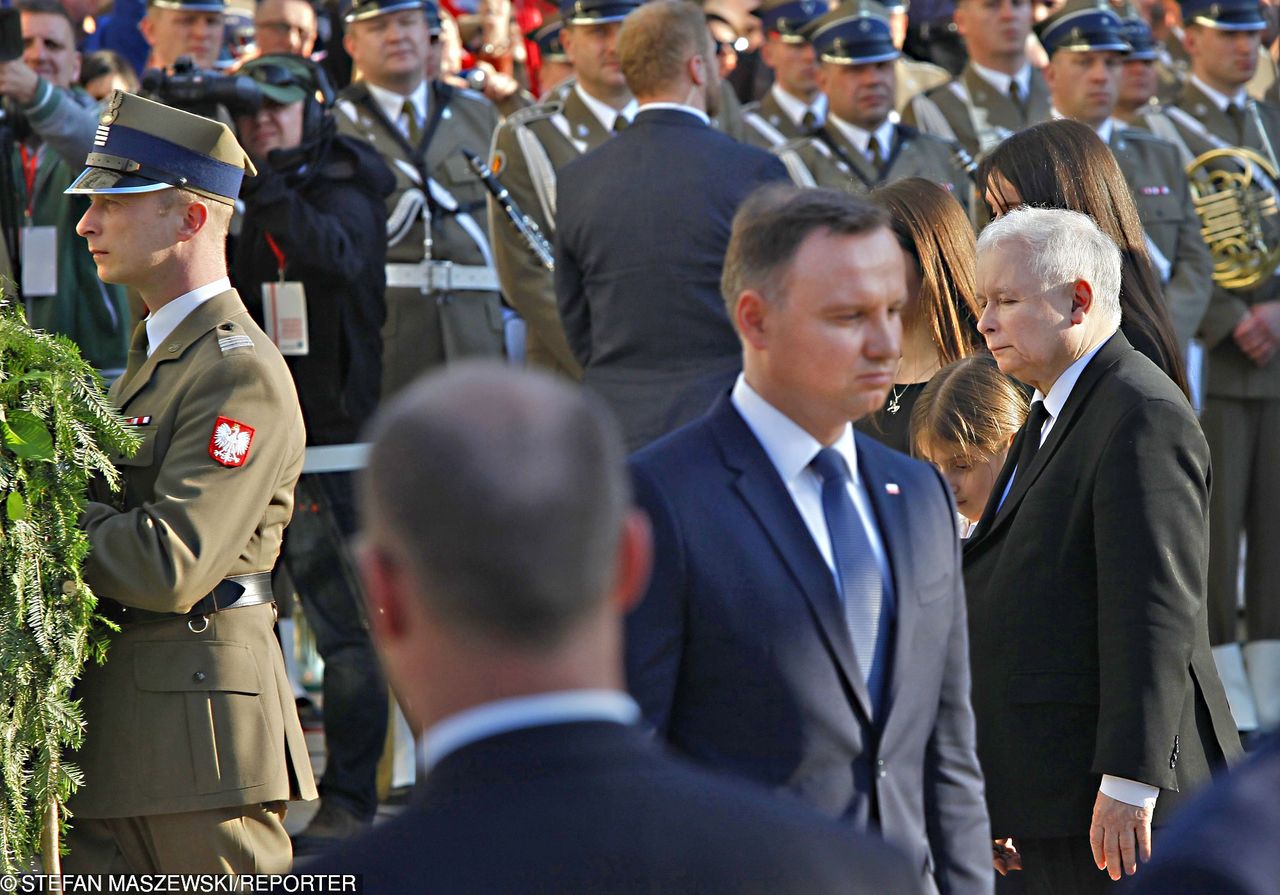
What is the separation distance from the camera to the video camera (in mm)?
5730

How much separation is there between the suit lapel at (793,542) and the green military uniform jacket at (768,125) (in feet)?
Answer: 19.8

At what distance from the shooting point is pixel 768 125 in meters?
8.83

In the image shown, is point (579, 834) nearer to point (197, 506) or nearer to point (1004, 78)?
point (197, 506)

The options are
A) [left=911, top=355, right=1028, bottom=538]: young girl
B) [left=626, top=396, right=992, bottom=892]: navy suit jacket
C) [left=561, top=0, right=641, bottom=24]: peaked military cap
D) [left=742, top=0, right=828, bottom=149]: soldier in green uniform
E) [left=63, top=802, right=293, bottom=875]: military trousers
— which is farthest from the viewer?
[left=742, top=0, right=828, bottom=149]: soldier in green uniform

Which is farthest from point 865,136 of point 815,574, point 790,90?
point 815,574

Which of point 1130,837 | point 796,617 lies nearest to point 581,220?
point 1130,837

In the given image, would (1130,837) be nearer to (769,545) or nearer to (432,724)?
(769,545)

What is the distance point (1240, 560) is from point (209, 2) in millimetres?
5144

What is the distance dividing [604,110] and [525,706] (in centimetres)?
608

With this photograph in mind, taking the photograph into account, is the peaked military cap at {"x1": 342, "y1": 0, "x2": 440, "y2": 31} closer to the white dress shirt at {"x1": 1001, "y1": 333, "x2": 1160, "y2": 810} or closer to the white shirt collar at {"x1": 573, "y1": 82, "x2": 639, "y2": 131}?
the white shirt collar at {"x1": 573, "y1": 82, "x2": 639, "y2": 131}

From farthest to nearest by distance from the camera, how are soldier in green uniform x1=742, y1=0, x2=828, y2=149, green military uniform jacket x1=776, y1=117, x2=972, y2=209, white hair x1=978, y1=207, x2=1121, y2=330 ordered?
soldier in green uniform x1=742, y1=0, x2=828, y2=149
green military uniform jacket x1=776, y1=117, x2=972, y2=209
white hair x1=978, y1=207, x2=1121, y2=330

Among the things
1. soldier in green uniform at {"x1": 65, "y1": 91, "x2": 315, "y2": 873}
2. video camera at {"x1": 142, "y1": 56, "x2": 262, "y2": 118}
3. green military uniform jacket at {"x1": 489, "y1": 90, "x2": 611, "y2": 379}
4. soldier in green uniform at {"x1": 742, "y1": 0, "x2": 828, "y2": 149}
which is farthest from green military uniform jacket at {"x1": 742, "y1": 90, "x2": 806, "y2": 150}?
soldier in green uniform at {"x1": 65, "y1": 91, "x2": 315, "y2": 873}

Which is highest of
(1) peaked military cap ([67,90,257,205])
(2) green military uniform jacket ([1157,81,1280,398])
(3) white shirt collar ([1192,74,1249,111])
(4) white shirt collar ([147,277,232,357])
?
(1) peaked military cap ([67,90,257,205])

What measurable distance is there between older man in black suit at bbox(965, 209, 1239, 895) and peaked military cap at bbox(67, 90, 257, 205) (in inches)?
65.1
